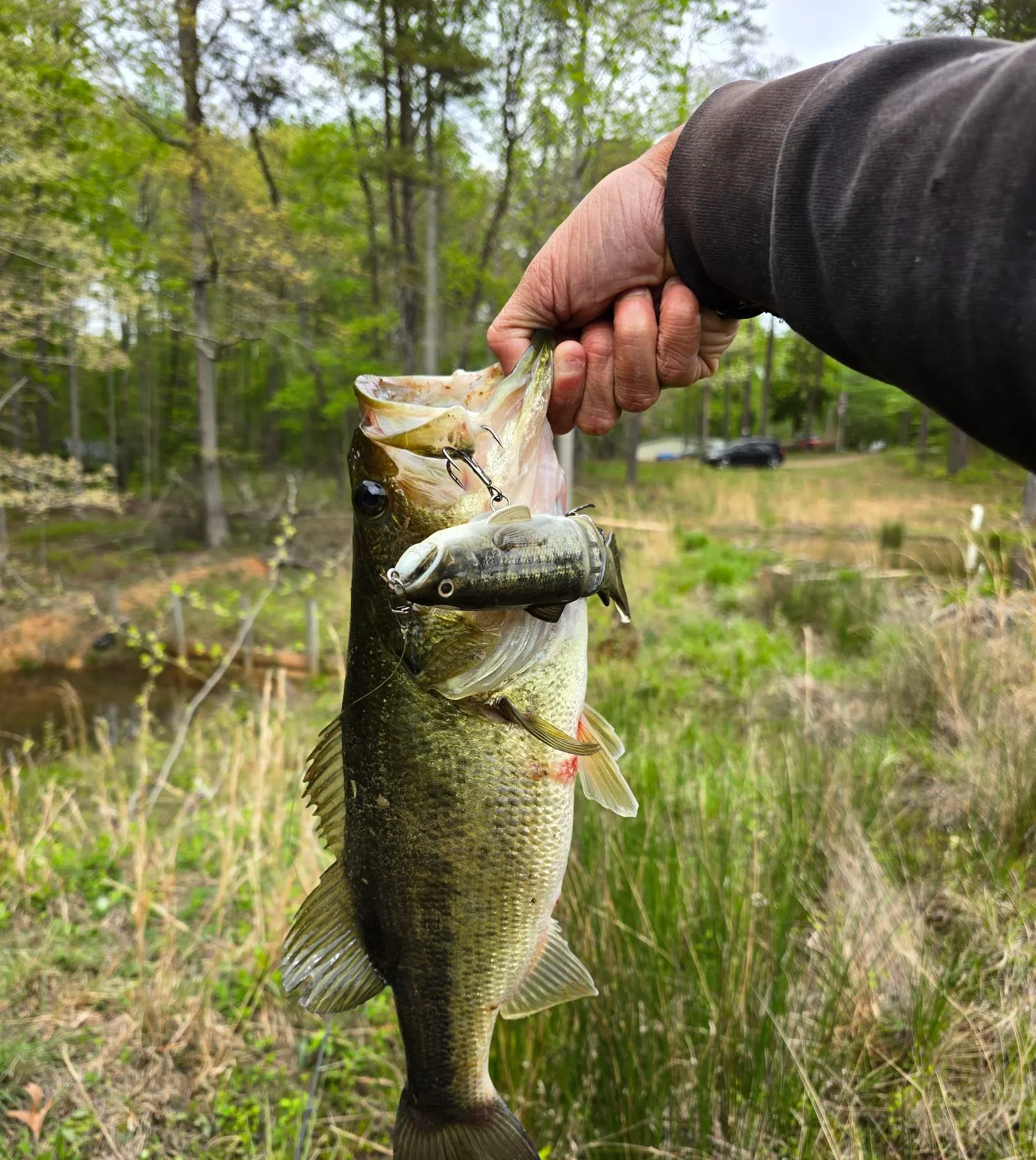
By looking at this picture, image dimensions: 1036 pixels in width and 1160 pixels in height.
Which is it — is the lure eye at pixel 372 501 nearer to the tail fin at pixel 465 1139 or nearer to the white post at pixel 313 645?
the tail fin at pixel 465 1139

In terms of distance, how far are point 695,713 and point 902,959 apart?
141 inches

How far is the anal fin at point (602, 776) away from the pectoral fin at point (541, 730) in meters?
0.14

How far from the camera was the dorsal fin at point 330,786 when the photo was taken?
1.56 meters

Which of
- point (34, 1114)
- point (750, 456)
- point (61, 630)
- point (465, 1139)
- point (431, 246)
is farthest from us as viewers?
point (750, 456)

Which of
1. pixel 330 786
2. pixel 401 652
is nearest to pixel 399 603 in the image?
pixel 401 652

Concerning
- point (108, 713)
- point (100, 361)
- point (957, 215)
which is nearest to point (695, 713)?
point (957, 215)

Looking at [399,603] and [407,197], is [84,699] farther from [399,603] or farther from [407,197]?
[407,197]

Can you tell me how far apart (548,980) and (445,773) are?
573 millimetres

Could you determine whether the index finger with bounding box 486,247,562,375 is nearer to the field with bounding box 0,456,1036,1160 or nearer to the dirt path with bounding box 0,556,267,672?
the field with bounding box 0,456,1036,1160

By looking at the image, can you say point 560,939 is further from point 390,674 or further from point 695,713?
point 695,713

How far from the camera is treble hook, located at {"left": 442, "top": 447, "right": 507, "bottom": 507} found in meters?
1.41

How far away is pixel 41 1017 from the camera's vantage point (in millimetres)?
3223

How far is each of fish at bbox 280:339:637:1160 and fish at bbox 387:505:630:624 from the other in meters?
0.17

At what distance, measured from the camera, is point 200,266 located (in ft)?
52.3
